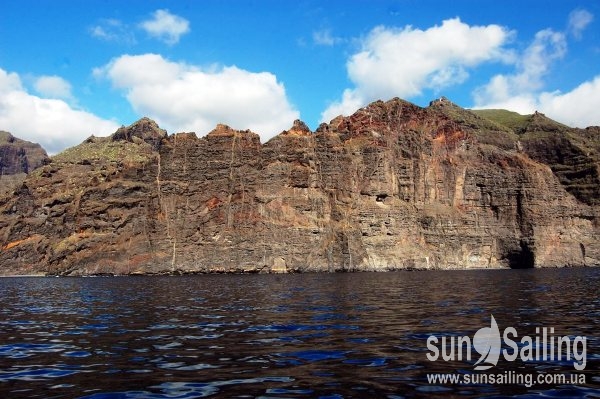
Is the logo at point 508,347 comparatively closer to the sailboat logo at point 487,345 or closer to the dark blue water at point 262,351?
the sailboat logo at point 487,345

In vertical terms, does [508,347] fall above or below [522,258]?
below

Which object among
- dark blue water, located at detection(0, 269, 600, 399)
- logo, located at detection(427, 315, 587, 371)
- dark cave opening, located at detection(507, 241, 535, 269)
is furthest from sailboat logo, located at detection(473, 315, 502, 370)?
dark cave opening, located at detection(507, 241, 535, 269)

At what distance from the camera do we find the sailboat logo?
51.8 feet

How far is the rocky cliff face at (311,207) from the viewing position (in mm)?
Answer: 130625

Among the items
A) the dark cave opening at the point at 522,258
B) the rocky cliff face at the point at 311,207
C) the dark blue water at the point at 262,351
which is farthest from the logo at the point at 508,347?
the dark cave opening at the point at 522,258

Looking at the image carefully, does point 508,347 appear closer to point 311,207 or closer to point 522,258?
point 311,207

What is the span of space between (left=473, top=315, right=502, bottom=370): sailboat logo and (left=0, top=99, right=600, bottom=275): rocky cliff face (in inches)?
4164

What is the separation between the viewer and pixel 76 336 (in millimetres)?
22375

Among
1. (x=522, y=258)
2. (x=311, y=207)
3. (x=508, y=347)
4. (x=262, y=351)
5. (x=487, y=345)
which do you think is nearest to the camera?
(x=262, y=351)

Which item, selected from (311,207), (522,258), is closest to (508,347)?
(311,207)

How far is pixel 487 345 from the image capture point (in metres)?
18.8

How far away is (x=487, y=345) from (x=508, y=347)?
718 millimetres

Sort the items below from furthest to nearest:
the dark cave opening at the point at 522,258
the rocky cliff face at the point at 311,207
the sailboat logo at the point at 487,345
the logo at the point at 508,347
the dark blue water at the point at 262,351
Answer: the dark cave opening at the point at 522,258 → the rocky cliff face at the point at 311,207 → the logo at the point at 508,347 → the sailboat logo at the point at 487,345 → the dark blue water at the point at 262,351

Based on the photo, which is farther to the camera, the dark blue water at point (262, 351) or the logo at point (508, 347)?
the logo at point (508, 347)
